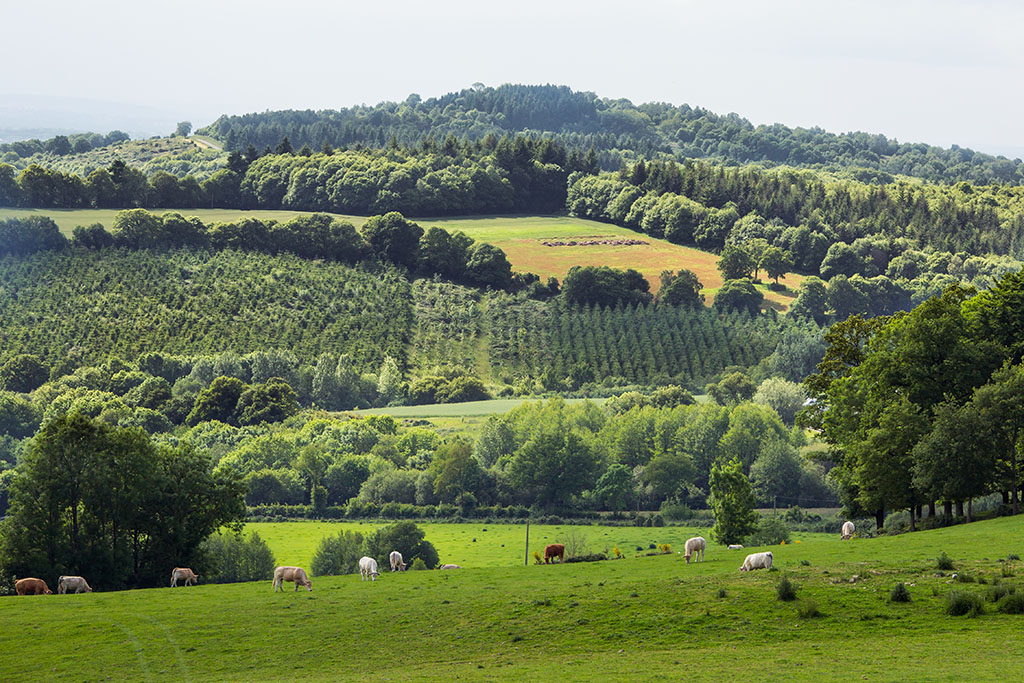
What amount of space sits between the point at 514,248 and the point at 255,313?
46402mm

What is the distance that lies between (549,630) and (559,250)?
6023 inches

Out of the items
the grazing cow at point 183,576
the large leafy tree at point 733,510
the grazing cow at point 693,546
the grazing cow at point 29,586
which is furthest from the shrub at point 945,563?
the grazing cow at point 29,586

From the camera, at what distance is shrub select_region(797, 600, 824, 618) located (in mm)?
32969

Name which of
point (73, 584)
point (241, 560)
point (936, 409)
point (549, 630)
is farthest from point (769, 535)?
point (73, 584)

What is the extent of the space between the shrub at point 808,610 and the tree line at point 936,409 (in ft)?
66.8

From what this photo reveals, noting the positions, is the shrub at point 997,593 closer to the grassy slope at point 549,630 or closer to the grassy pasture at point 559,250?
the grassy slope at point 549,630

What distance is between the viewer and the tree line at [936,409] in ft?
169

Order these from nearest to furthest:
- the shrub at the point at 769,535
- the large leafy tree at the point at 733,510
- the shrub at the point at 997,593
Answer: the shrub at the point at 997,593, the large leafy tree at the point at 733,510, the shrub at the point at 769,535

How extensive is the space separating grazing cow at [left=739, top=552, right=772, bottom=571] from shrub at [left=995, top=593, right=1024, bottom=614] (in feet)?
30.6

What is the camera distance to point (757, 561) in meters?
40.3

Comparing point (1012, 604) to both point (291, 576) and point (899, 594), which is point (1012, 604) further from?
point (291, 576)

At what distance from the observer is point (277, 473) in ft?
357

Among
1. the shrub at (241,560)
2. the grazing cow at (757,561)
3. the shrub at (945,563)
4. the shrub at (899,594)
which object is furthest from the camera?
the shrub at (241,560)

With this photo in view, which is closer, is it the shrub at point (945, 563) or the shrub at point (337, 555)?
the shrub at point (945, 563)
